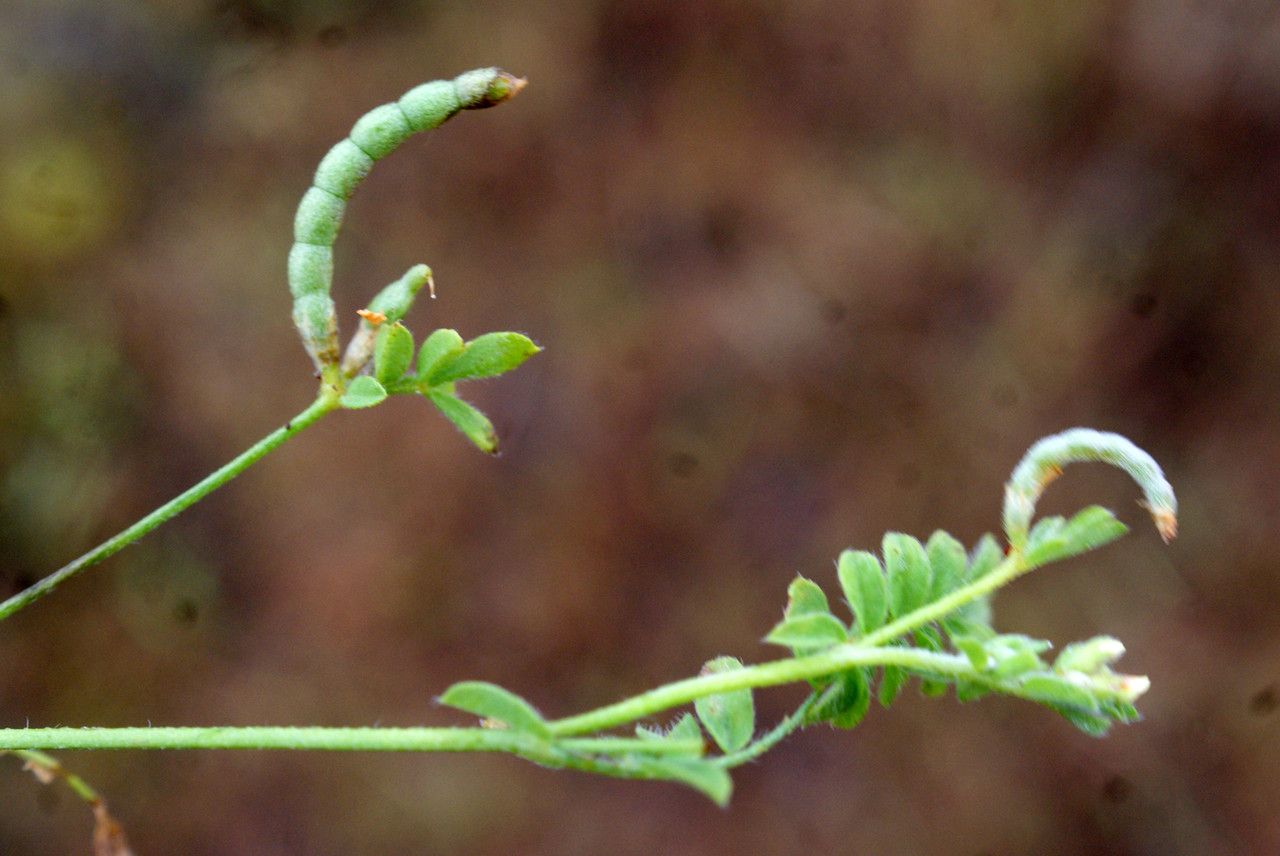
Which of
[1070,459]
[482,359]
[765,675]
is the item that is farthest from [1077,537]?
[482,359]

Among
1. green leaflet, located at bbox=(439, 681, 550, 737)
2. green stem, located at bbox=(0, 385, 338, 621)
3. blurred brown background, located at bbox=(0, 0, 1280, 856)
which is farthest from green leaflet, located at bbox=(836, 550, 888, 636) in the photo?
blurred brown background, located at bbox=(0, 0, 1280, 856)

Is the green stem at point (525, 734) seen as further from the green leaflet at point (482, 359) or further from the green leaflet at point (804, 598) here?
the green leaflet at point (482, 359)

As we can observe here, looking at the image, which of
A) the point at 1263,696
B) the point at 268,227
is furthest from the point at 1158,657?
the point at 268,227

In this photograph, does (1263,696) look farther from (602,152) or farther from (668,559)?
(602,152)

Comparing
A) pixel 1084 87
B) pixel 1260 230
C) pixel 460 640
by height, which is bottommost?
pixel 460 640

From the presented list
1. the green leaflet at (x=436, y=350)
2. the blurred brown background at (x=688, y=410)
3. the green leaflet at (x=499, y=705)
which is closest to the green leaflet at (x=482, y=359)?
the green leaflet at (x=436, y=350)

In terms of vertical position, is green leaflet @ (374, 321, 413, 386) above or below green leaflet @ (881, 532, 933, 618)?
above

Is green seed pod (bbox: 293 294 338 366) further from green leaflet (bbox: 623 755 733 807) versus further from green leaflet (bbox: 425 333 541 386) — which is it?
green leaflet (bbox: 623 755 733 807)
